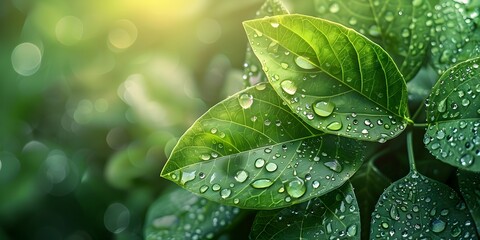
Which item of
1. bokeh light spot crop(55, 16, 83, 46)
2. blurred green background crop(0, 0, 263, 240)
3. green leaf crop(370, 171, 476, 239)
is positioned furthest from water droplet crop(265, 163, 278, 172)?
bokeh light spot crop(55, 16, 83, 46)

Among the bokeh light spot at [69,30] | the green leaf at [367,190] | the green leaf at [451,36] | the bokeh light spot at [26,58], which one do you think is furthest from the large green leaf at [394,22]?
the bokeh light spot at [26,58]

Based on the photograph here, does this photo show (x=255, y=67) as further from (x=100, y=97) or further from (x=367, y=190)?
(x=100, y=97)

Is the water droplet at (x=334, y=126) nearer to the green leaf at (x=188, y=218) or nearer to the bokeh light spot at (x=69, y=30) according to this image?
the green leaf at (x=188, y=218)

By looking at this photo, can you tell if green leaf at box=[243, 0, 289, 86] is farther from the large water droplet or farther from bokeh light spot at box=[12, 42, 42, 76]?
bokeh light spot at box=[12, 42, 42, 76]

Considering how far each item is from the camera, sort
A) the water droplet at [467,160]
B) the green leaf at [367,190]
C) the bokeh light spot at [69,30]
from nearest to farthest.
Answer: the water droplet at [467,160], the green leaf at [367,190], the bokeh light spot at [69,30]

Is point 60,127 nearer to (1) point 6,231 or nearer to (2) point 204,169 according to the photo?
(1) point 6,231

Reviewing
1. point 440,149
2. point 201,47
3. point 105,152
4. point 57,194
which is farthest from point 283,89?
point 57,194

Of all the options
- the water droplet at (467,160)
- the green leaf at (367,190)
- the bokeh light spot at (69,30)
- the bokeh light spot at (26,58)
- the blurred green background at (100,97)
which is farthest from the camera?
the bokeh light spot at (26,58)
